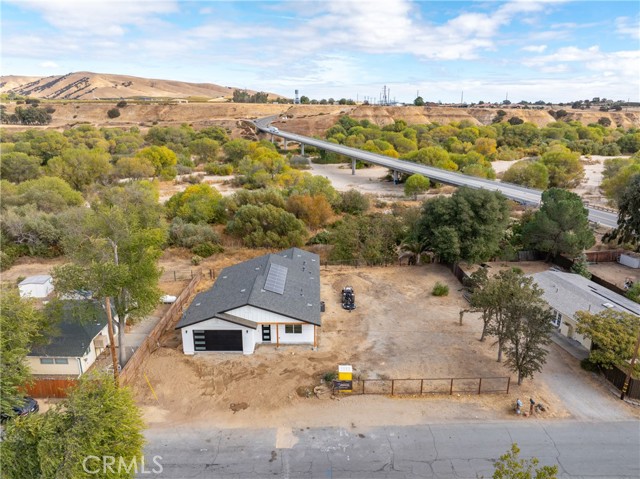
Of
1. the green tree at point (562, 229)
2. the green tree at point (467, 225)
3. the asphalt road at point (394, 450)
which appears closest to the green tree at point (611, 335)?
the asphalt road at point (394, 450)

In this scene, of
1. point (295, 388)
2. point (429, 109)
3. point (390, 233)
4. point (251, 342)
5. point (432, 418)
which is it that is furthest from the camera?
point (429, 109)

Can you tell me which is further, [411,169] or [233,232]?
[411,169]

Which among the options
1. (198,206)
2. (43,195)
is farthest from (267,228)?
(43,195)

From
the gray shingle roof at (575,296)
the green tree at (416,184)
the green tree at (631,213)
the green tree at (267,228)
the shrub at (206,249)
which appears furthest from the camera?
the green tree at (416,184)

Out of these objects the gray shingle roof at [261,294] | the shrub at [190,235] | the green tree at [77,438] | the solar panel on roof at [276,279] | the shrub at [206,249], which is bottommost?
the shrub at [206,249]

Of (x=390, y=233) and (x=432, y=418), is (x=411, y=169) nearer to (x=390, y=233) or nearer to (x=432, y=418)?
(x=390, y=233)

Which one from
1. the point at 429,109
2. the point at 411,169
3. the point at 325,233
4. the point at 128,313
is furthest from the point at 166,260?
the point at 429,109

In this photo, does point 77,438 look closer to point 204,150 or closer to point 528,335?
point 528,335

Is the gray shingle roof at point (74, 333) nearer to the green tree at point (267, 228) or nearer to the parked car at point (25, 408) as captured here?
the parked car at point (25, 408)

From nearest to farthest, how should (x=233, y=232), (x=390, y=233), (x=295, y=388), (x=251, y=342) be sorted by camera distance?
(x=295, y=388) < (x=251, y=342) < (x=390, y=233) < (x=233, y=232)
